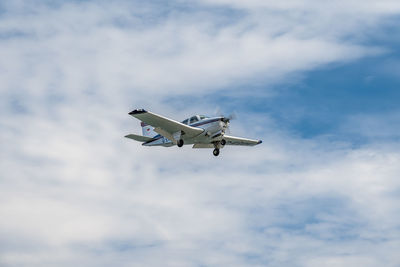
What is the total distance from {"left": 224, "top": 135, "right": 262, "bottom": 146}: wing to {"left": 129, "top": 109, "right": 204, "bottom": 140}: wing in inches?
306

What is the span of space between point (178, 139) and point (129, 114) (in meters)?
7.30

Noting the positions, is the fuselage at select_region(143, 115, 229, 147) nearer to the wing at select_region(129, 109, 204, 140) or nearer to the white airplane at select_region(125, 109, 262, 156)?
the white airplane at select_region(125, 109, 262, 156)

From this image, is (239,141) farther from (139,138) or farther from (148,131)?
(139,138)

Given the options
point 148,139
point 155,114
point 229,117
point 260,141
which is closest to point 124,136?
point 148,139

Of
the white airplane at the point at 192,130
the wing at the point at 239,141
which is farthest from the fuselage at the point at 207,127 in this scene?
the wing at the point at 239,141

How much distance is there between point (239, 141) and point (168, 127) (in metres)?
11.7

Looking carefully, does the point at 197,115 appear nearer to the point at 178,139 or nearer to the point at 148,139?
the point at 178,139

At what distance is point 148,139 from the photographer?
62375 millimetres

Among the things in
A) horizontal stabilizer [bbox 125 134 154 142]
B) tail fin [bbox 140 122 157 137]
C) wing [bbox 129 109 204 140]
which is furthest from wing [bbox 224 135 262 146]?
horizontal stabilizer [bbox 125 134 154 142]

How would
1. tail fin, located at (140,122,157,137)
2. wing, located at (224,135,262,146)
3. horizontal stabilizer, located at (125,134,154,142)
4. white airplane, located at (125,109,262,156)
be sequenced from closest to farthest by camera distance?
white airplane, located at (125,109,262,156) → horizontal stabilizer, located at (125,134,154,142) → tail fin, located at (140,122,157,137) → wing, located at (224,135,262,146)

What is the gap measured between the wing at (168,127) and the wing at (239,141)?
7.77m

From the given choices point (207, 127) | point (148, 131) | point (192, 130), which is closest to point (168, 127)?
point (192, 130)

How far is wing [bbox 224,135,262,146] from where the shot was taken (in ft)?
214

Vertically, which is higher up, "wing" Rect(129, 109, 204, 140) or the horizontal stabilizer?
the horizontal stabilizer
